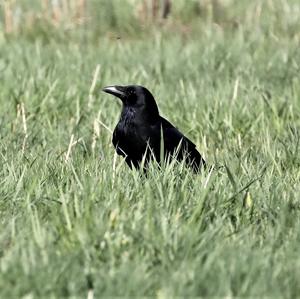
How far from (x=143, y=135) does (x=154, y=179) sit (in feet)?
3.42

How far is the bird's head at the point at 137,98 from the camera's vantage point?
463 cm

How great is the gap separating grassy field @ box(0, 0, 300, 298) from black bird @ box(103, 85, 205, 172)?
137 millimetres

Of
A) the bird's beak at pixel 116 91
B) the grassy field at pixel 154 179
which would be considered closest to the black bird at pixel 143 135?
the bird's beak at pixel 116 91

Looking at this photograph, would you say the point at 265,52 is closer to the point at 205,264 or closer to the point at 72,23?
the point at 72,23

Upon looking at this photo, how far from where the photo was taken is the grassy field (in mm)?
2498

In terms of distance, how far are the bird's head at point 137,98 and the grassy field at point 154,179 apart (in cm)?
26

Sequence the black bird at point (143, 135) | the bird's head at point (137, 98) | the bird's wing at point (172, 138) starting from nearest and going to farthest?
the black bird at point (143, 135) < the bird's wing at point (172, 138) < the bird's head at point (137, 98)

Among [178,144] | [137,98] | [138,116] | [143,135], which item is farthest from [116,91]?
[178,144]

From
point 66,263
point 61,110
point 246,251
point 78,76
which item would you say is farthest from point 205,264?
point 78,76

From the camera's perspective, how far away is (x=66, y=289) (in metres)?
2.46

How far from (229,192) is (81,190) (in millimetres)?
521

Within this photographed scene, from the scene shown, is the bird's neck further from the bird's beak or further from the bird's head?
the bird's beak

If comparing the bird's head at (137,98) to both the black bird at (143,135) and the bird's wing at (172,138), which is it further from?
the bird's wing at (172,138)

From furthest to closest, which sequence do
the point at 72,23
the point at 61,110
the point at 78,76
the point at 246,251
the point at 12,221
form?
the point at 72,23 → the point at 78,76 → the point at 61,110 → the point at 12,221 → the point at 246,251
